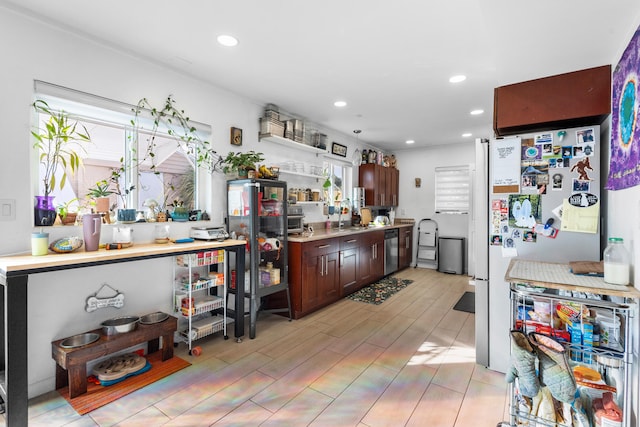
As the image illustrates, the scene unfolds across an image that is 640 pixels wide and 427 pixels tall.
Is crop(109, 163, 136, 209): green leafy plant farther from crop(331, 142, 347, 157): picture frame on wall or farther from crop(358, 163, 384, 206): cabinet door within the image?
crop(358, 163, 384, 206): cabinet door

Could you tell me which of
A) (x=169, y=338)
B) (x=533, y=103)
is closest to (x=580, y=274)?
(x=533, y=103)

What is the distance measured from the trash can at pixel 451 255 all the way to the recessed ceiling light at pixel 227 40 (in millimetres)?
4965

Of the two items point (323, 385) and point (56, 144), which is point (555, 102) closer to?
point (323, 385)

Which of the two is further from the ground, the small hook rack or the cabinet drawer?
the cabinet drawer

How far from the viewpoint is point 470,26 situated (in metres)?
2.15

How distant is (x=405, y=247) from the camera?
6.15 meters

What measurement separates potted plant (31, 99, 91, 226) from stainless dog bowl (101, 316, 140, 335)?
32.8 inches

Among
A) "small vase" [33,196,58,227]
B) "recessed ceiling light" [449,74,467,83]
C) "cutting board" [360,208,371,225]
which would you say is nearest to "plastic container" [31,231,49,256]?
"small vase" [33,196,58,227]

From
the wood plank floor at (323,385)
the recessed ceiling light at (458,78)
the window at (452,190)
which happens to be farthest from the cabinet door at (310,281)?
the window at (452,190)

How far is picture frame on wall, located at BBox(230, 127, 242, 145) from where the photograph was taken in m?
3.35

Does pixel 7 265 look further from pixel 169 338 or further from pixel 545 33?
pixel 545 33

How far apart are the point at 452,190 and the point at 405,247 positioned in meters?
1.46

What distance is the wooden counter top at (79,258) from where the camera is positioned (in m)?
1.68

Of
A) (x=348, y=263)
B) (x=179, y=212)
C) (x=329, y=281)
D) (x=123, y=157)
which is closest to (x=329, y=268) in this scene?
(x=329, y=281)
